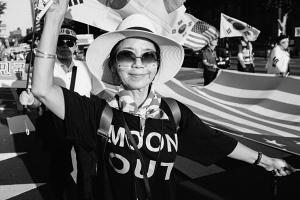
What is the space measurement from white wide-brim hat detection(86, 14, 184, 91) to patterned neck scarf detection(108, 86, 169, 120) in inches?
9.5

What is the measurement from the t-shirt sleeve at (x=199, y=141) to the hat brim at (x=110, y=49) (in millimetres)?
303

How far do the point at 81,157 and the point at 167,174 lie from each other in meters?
1.55

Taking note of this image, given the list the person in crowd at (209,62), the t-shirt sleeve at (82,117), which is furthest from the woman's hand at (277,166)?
the person in crowd at (209,62)

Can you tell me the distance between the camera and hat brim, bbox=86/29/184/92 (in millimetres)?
1862

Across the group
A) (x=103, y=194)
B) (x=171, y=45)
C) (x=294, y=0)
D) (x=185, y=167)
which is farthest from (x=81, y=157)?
(x=294, y=0)

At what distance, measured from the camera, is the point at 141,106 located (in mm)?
1863

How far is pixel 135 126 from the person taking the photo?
5.86 feet

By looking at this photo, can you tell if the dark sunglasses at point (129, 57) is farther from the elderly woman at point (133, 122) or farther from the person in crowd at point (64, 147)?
the person in crowd at point (64, 147)

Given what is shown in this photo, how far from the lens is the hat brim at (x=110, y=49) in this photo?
1.86 m

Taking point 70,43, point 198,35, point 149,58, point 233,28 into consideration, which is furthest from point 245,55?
point 149,58

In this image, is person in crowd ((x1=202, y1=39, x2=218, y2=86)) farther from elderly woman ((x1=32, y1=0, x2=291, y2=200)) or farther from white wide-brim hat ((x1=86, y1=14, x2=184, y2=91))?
elderly woman ((x1=32, y1=0, x2=291, y2=200))

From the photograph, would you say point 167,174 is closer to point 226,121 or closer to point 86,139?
point 86,139

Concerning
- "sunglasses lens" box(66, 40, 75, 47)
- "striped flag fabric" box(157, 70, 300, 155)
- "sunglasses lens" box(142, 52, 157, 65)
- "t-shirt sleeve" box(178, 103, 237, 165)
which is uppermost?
"sunglasses lens" box(66, 40, 75, 47)

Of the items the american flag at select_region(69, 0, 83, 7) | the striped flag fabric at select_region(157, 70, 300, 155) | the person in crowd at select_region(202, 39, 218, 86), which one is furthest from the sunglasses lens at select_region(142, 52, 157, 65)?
the person in crowd at select_region(202, 39, 218, 86)
